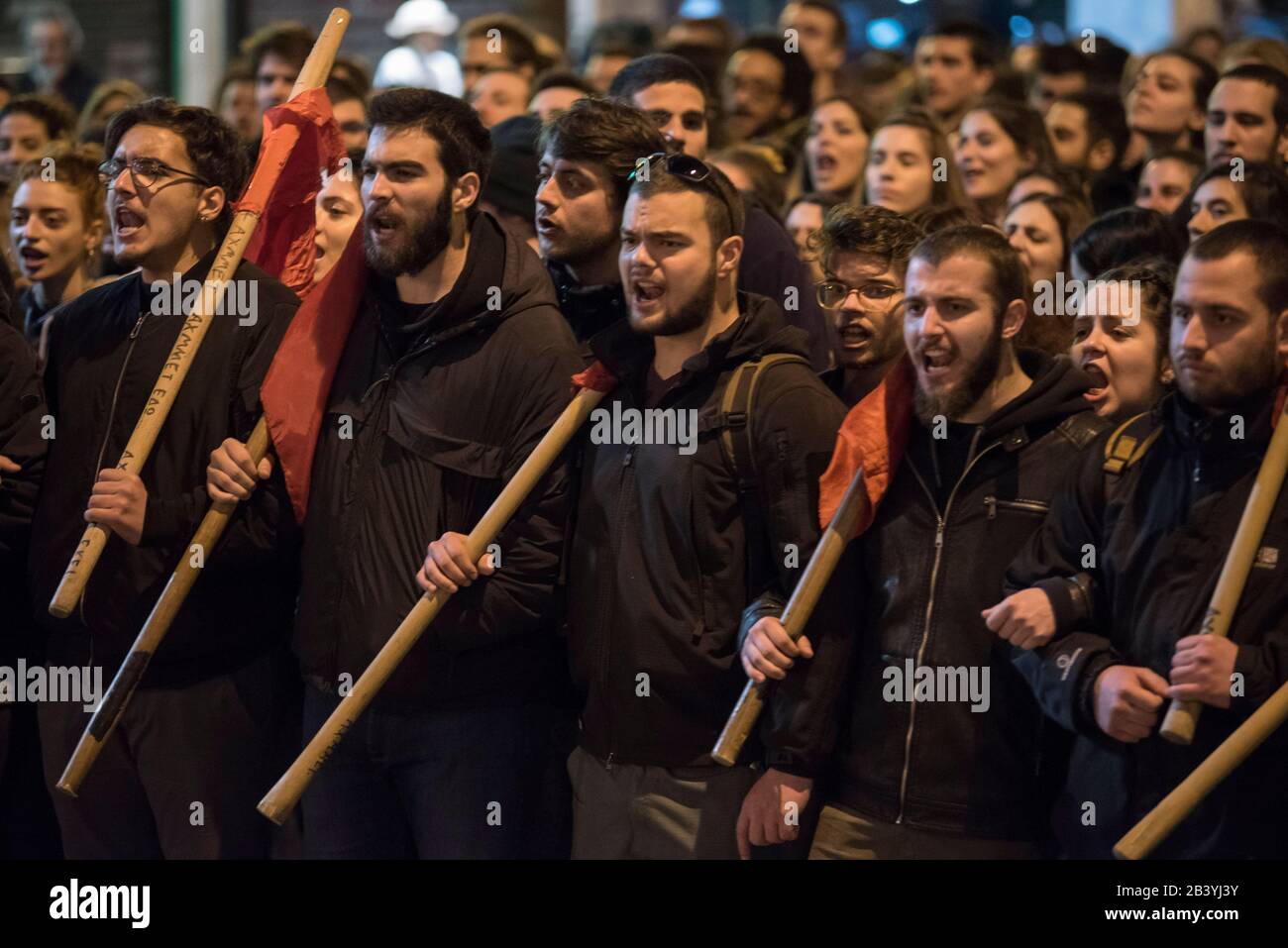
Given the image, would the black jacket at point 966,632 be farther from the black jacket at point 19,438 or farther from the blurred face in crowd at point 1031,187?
the blurred face in crowd at point 1031,187

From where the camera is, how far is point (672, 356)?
4.48 meters

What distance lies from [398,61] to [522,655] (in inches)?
365

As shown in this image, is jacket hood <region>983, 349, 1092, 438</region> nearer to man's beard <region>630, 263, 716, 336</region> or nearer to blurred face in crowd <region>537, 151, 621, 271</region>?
man's beard <region>630, 263, 716, 336</region>

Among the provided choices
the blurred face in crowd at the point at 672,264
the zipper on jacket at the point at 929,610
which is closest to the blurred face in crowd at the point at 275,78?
the blurred face in crowd at the point at 672,264

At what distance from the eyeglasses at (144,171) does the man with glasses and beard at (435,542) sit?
593 millimetres

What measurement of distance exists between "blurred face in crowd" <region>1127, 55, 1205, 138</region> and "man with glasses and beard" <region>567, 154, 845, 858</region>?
3641 millimetres

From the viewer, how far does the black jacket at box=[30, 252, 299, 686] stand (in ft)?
15.5

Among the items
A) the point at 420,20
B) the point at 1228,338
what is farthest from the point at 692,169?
the point at 420,20

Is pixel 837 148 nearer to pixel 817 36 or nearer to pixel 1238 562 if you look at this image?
pixel 817 36

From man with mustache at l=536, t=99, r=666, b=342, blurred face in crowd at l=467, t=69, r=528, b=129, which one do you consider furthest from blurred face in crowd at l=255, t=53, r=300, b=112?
man with mustache at l=536, t=99, r=666, b=342

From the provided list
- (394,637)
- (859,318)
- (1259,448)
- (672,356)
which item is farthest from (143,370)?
(1259,448)

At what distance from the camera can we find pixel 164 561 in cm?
477

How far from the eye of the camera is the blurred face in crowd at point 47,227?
19.7 feet
